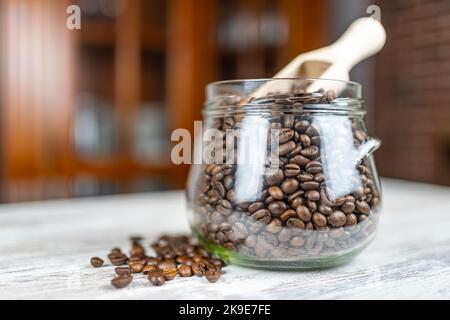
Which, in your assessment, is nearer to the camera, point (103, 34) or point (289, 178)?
point (289, 178)

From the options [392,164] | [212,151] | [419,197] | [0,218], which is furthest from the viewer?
[392,164]

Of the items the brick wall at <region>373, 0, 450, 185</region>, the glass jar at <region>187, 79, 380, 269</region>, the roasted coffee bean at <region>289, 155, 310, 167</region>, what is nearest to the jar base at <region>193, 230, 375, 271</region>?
the glass jar at <region>187, 79, 380, 269</region>

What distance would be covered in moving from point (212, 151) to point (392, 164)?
101 inches

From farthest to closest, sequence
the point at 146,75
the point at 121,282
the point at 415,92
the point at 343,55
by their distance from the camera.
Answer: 1. the point at 415,92
2. the point at 146,75
3. the point at 343,55
4. the point at 121,282

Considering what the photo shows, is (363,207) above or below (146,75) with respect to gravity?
below

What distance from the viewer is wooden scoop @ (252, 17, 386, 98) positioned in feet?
1.84

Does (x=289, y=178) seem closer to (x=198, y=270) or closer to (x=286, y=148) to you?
(x=286, y=148)

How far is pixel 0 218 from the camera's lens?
0.83 meters

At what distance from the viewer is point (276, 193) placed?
47cm

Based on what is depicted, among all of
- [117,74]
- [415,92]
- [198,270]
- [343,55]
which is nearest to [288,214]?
[198,270]

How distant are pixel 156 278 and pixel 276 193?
5.7 inches

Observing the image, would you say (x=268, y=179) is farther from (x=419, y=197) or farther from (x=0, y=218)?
(x=419, y=197)

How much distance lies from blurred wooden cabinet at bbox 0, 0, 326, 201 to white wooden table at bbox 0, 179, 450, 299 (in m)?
1.19
